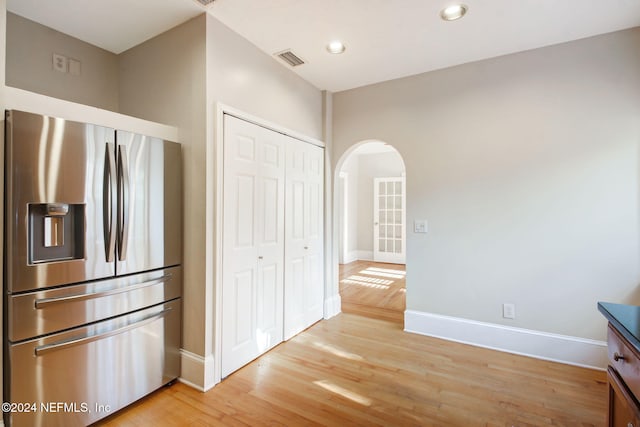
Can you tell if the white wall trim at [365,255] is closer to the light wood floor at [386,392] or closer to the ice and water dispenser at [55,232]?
the light wood floor at [386,392]

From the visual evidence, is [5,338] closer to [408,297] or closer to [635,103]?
[408,297]

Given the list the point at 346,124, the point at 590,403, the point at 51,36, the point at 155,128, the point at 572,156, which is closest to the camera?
the point at 590,403

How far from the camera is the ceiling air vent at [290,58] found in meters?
2.78

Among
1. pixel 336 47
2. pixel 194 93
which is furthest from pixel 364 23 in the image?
pixel 194 93

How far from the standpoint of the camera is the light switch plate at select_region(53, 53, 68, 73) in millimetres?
2371

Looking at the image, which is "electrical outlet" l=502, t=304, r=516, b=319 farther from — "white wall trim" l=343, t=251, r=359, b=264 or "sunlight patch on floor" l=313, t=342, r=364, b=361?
"white wall trim" l=343, t=251, r=359, b=264

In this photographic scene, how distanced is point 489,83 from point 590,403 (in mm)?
2706

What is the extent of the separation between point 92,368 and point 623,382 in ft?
8.50

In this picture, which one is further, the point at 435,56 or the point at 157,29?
the point at 435,56

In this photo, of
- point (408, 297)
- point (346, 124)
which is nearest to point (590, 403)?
point (408, 297)

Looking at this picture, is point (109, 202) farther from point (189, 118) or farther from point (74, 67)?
point (74, 67)

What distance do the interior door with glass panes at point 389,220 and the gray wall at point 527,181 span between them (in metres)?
4.04

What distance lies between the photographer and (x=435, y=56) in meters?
2.84

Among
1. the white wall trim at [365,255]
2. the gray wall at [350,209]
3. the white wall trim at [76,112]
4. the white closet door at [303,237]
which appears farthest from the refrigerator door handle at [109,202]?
the white wall trim at [365,255]
